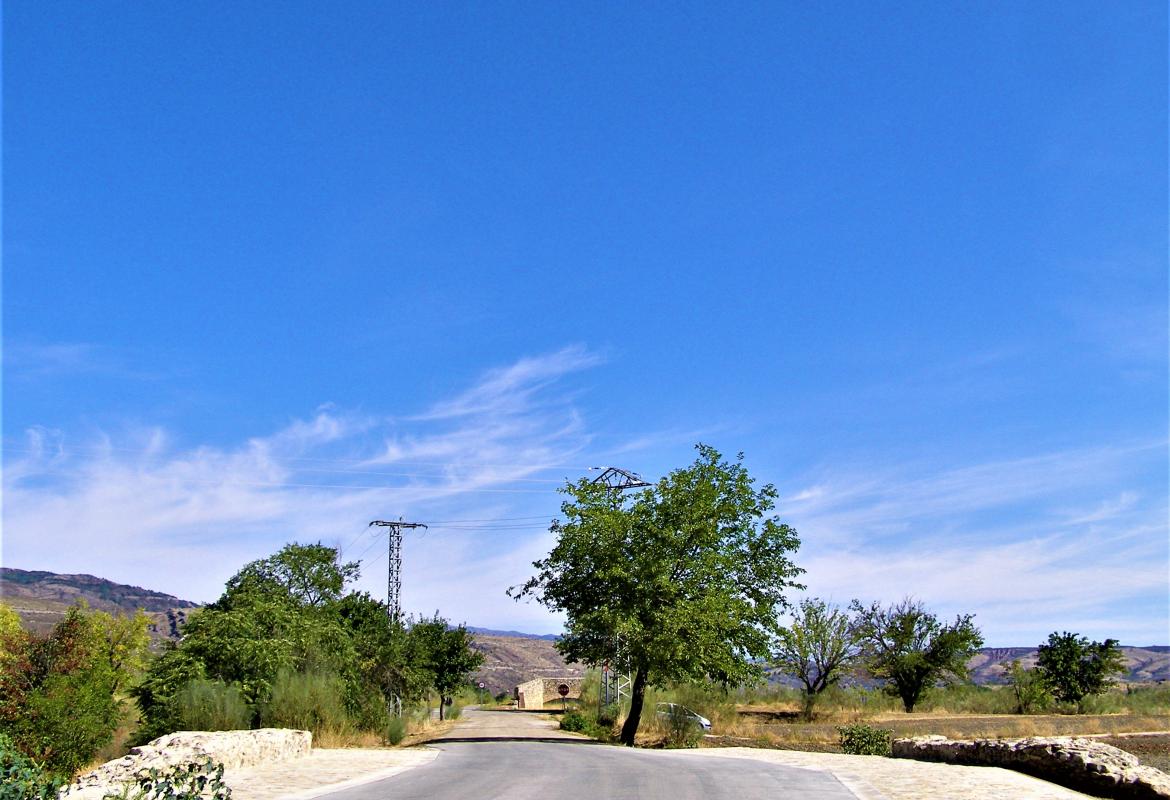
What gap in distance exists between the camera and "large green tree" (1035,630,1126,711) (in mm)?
52281

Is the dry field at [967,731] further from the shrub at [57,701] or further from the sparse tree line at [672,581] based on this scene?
the shrub at [57,701]

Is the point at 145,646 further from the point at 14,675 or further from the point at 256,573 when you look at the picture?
the point at 14,675

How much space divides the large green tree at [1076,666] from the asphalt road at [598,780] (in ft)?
142

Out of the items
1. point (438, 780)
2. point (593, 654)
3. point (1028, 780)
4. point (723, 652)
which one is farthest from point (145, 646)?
point (1028, 780)

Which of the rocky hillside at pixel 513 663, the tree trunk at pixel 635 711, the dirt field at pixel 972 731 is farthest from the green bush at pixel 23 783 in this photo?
the rocky hillside at pixel 513 663

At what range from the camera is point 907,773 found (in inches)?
581

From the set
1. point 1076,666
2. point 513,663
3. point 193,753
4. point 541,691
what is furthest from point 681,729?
point 513,663

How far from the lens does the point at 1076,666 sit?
176 feet

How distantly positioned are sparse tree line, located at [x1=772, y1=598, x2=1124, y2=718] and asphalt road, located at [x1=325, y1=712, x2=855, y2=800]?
3068 centimetres

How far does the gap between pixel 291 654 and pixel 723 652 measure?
13.4 meters

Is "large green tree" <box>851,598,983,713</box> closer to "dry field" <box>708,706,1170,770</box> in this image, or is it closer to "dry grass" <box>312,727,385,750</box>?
"dry field" <box>708,706,1170,770</box>

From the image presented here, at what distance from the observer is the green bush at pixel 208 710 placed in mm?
19281

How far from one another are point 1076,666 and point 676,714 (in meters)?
36.4

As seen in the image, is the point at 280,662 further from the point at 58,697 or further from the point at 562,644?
the point at 562,644
